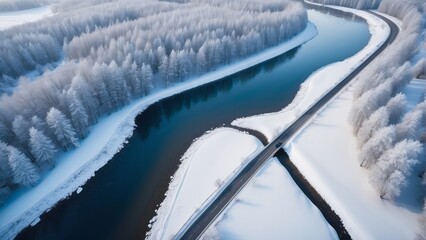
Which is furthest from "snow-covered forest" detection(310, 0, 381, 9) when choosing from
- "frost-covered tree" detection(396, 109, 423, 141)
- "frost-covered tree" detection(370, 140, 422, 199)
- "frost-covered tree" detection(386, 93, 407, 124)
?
"frost-covered tree" detection(370, 140, 422, 199)

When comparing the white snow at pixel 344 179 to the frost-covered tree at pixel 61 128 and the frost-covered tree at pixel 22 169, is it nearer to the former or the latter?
the frost-covered tree at pixel 61 128

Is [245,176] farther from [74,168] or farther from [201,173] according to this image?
[74,168]

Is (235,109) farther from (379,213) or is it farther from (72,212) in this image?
(72,212)

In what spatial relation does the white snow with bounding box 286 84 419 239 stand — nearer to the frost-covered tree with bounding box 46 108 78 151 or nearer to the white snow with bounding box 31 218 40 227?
the frost-covered tree with bounding box 46 108 78 151

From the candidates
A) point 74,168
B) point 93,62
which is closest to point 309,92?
point 74,168

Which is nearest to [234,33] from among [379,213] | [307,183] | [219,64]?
[219,64]
